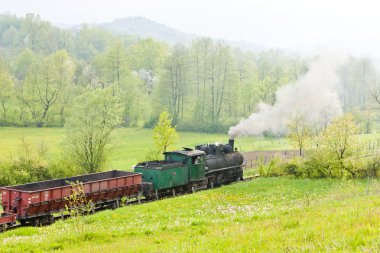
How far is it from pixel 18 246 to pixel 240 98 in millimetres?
78430

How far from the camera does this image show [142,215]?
890 inches

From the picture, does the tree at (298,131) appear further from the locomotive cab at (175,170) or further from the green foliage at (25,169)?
the green foliage at (25,169)

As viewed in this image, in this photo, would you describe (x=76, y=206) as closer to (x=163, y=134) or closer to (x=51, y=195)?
(x=51, y=195)

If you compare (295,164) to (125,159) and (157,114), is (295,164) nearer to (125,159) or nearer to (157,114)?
(125,159)

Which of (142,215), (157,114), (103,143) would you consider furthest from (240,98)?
(142,215)

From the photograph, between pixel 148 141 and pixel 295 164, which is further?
pixel 148 141

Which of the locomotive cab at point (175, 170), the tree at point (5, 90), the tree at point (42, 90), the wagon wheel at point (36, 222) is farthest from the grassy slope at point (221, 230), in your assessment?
the tree at point (5, 90)

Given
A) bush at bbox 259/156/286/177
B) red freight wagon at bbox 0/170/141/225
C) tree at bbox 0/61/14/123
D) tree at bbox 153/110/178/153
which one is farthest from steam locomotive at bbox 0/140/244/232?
tree at bbox 0/61/14/123

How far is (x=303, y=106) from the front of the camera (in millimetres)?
57469

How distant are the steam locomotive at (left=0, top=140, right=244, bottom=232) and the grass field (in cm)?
2011

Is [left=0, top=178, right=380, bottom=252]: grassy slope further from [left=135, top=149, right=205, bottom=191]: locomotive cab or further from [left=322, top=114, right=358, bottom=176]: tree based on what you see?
[left=322, top=114, right=358, bottom=176]: tree

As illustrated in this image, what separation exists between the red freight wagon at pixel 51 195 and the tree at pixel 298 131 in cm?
2693

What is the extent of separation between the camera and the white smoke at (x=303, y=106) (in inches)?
1829

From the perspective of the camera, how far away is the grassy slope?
9.84m
